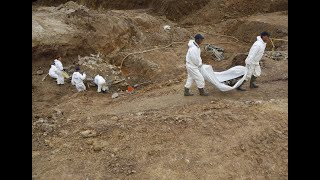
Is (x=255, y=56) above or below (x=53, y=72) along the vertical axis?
above

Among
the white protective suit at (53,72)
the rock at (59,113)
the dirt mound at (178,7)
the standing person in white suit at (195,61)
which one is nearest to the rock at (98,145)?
the rock at (59,113)

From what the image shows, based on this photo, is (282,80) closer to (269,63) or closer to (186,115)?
(269,63)

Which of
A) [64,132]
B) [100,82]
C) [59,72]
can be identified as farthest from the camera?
[59,72]

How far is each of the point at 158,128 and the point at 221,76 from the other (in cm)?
228

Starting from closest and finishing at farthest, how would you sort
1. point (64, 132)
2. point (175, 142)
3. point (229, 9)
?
point (175, 142)
point (64, 132)
point (229, 9)

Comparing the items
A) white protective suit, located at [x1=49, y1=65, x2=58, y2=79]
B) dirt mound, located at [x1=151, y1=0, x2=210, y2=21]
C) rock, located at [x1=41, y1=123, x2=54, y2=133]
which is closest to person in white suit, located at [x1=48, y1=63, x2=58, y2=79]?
white protective suit, located at [x1=49, y1=65, x2=58, y2=79]

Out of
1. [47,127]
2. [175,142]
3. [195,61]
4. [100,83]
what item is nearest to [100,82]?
[100,83]

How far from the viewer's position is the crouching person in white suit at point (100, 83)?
984 cm

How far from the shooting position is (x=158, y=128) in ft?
21.7

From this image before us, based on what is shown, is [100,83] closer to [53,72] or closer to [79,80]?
[79,80]

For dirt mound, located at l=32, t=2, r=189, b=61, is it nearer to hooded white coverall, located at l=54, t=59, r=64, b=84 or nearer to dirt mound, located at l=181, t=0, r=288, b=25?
hooded white coverall, located at l=54, t=59, r=64, b=84

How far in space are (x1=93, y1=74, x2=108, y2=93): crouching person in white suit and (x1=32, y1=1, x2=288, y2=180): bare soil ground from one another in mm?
235

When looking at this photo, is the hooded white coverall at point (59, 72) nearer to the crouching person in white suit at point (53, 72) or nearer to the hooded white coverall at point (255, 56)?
the crouching person in white suit at point (53, 72)

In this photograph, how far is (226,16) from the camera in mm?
16078
